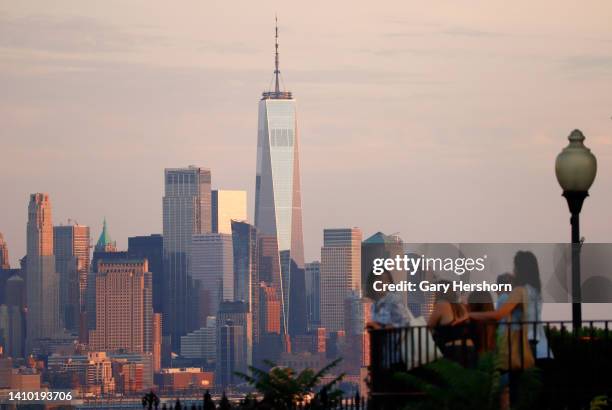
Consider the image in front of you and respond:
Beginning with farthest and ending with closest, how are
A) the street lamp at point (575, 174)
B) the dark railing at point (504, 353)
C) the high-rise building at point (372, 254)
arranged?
the street lamp at point (575, 174) < the high-rise building at point (372, 254) < the dark railing at point (504, 353)

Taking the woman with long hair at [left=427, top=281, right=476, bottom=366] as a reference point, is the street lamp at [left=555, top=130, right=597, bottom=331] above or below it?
above

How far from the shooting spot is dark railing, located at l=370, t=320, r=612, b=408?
795 inches

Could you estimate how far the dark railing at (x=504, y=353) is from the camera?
2020 cm

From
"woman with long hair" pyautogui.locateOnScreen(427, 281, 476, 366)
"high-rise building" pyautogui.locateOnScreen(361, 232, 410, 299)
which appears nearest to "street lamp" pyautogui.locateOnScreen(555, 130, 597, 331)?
"high-rise building" pyautogui.locateOnScreen(361, 232, 410, 299)

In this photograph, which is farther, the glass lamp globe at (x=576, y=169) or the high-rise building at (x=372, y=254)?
the glass lamp globe at (x=576, y=169)

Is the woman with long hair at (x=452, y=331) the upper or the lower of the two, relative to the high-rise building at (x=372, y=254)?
lower

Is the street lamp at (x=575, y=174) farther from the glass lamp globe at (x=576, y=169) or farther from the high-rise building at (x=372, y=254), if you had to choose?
the high-rise building at (x=372, y=254)

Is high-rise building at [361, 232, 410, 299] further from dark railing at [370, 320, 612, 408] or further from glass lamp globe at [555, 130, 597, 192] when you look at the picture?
glass lamp globe at [555, 130, 597, 192]

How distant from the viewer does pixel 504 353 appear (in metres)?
20.0

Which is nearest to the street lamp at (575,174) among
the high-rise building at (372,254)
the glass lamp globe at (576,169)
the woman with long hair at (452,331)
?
the glass lamp globe at (576,169)

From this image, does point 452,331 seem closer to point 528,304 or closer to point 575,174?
point 528,304

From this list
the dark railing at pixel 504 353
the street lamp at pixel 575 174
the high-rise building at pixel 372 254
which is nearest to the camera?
the dark railing at pixel 504 353

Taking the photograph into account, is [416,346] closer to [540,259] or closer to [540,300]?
[540,300]

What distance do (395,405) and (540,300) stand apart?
177cm
